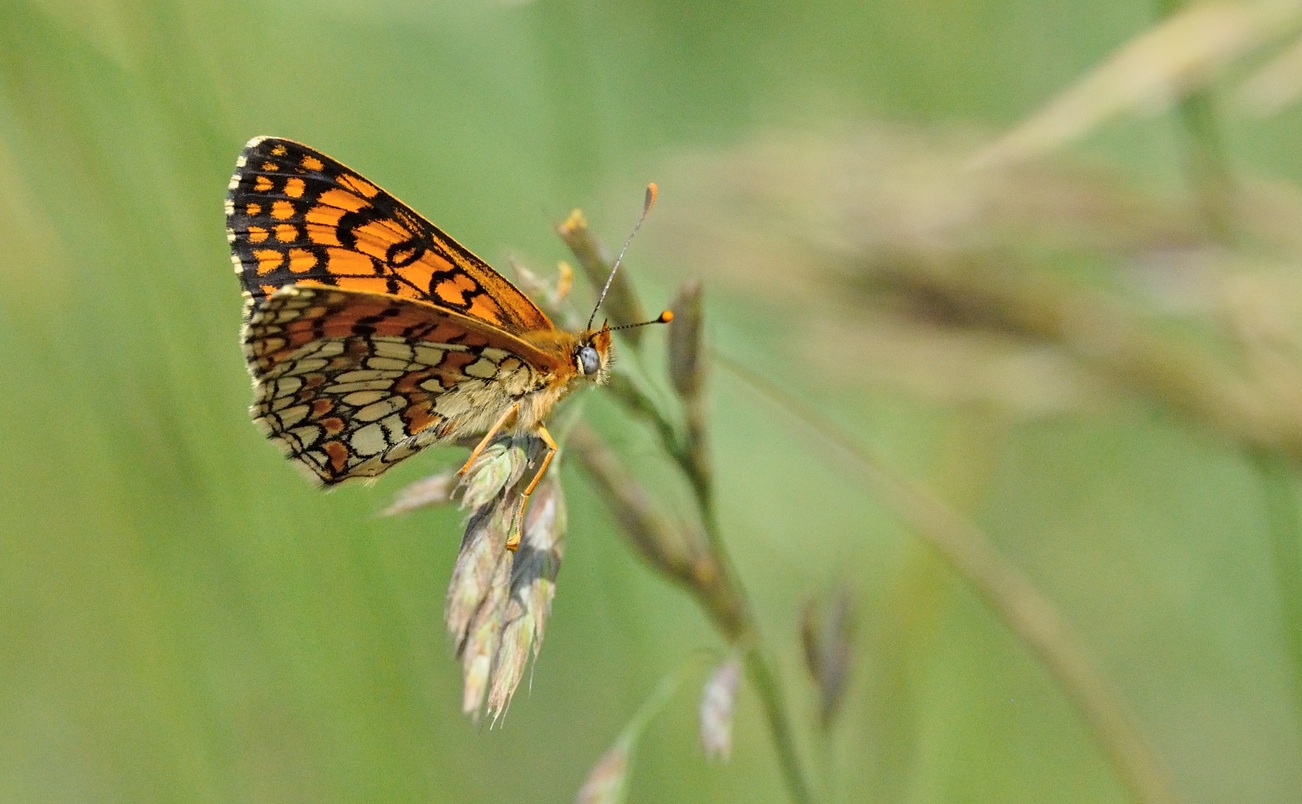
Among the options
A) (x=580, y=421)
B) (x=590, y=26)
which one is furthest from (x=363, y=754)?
(x=590, y=26)

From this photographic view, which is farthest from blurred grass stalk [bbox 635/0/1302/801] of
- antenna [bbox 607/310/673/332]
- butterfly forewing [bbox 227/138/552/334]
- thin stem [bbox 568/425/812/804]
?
butterfly forewing [bbox 227/138/552/334]

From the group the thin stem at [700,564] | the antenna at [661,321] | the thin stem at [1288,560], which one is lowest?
the thin stem at [1288,560]

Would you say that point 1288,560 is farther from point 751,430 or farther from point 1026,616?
point 751,430

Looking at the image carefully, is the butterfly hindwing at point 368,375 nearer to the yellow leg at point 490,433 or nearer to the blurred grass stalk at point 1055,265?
the yellow leg at point 490,433

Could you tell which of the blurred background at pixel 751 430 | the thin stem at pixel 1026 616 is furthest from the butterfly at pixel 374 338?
the thin stem at pixel 1026 616

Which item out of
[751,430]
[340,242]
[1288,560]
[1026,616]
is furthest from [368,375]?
[751,430]

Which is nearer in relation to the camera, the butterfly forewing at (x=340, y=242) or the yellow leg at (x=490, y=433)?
the yellow leg at (x=490, y=433)
